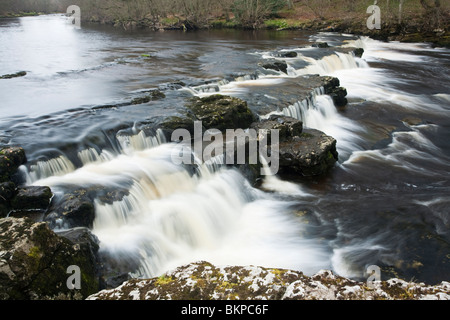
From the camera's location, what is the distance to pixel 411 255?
5.68m

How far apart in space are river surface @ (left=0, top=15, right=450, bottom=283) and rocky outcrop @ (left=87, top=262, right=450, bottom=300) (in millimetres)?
2426

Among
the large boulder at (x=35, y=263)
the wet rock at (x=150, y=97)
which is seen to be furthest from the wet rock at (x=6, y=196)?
the wet rock at (x=150, y=97)

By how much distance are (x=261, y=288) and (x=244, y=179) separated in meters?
5.43

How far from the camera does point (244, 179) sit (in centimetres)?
807

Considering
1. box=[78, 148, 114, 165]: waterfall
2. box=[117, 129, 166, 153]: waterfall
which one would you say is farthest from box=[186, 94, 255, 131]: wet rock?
box=[78, 148, 114, 165]: waterfall

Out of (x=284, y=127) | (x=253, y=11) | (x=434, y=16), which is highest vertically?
(x=253, y=11)

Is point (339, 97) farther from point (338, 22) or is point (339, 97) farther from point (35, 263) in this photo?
point (338, 22)

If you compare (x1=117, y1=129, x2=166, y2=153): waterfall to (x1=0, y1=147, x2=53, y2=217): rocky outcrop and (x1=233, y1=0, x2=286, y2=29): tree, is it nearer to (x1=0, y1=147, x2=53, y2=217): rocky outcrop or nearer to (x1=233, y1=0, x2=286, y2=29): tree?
(x1=0, y1=147, x2=53, y2=217): rocky outcrop

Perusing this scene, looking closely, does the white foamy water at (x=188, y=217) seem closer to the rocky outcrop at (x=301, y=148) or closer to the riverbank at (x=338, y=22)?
the rocky outcrop at (x=301, y=148)

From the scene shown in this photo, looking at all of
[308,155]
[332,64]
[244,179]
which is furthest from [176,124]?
[332,64]

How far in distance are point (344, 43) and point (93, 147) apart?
73.0 ft

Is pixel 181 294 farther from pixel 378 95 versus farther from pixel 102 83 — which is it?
pixel 378 95

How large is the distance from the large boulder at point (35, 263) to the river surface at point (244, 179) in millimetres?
1631
